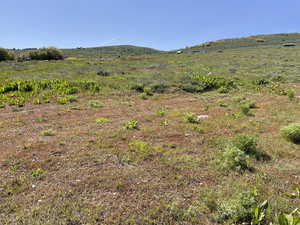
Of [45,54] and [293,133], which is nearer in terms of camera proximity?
[293,133]

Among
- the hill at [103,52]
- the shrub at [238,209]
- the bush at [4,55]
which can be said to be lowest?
the shrub at [238,209]

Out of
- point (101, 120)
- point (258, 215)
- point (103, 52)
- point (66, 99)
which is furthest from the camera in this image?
point (103, 52)

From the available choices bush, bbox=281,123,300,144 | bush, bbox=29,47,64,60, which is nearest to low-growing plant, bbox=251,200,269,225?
bush, bbox=281,123,300,144

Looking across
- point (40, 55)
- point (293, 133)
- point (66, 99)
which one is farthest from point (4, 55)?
point (293, 133)

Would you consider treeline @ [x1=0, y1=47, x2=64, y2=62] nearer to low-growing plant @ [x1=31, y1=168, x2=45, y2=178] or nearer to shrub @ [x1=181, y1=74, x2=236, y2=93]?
shrub @ [x1=181, y1=74, x2=236, y2=93]

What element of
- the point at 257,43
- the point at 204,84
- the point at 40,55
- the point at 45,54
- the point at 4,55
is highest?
the point at 257,43

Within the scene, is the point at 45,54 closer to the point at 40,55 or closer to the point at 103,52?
the point at 40,55

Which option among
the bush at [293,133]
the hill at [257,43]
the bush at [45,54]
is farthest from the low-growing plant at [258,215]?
the hill at [257,43]

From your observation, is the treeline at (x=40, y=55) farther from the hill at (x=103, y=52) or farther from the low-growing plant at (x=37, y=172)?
the low-growing plant at (x=37, y=172)

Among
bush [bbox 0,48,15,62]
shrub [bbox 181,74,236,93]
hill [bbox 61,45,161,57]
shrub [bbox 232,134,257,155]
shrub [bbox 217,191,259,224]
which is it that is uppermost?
hill [bbox 61,45,161,57]

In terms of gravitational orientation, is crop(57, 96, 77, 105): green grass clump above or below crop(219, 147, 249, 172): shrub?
above

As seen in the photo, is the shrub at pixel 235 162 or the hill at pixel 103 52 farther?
the hill at pixel 103 52

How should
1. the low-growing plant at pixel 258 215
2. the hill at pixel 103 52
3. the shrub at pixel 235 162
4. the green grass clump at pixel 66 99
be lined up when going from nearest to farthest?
the low-growing plant at pixel 258 215, the shrub at pixel 235 162, the green grass clump at pixel 66 99, the hill at pixel 103 52

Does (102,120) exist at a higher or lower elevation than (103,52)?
lower
